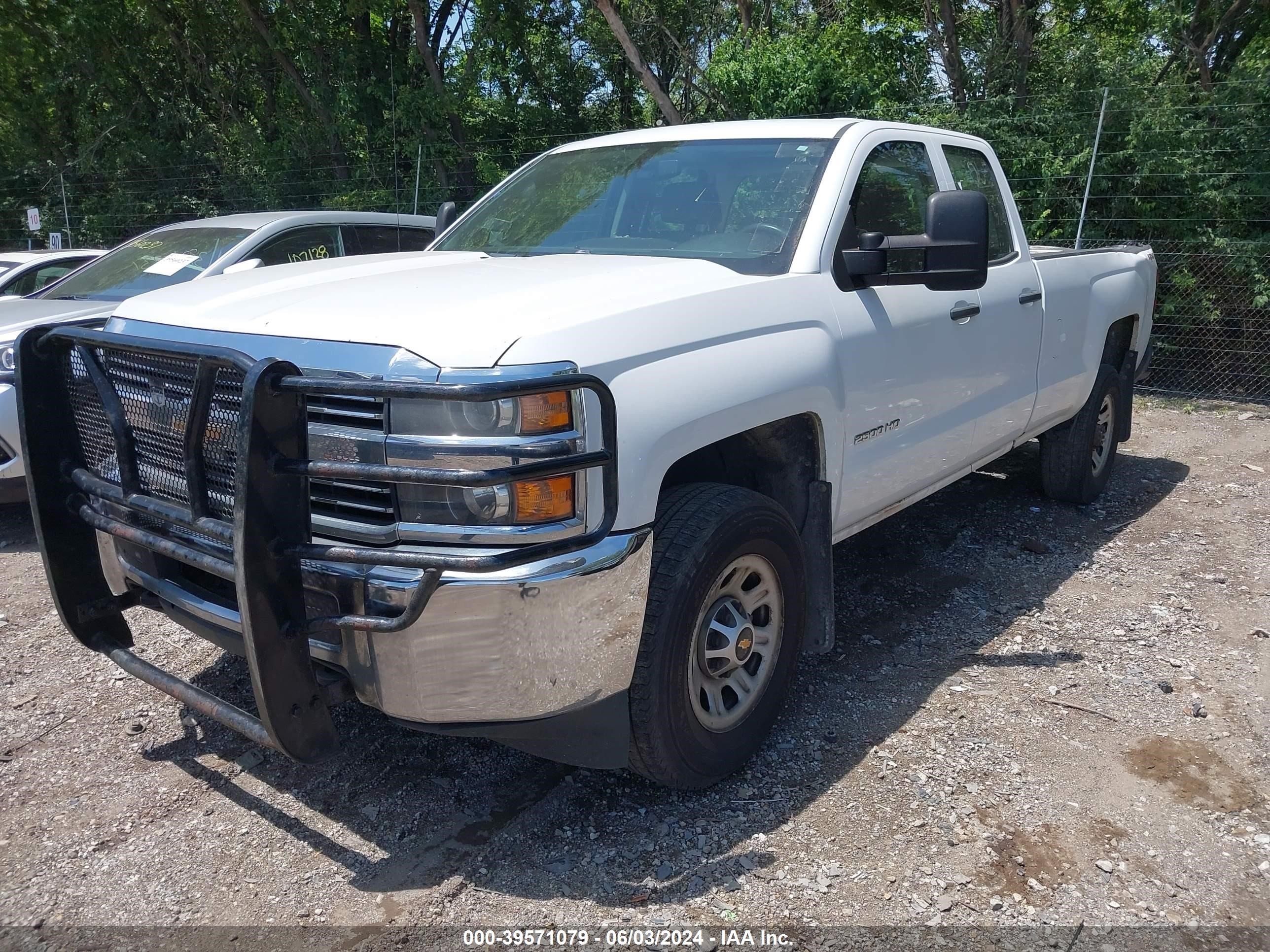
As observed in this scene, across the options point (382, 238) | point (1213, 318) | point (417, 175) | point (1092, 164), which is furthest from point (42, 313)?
point (1213, 318)

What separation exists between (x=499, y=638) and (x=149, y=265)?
554 cm

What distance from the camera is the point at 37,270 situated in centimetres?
853

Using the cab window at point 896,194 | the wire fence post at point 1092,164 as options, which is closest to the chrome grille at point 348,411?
the cab window at point 896,194

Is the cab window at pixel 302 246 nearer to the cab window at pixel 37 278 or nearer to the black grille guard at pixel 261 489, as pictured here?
the cab window at pixel 37 278

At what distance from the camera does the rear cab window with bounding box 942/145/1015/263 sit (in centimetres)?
464

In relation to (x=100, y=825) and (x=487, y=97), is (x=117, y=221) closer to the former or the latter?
(x=487, y=97)

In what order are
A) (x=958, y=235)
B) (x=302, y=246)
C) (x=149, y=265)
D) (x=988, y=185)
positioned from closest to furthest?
(x=958, y=235)
(x=988, y=185)
(x=149, y=265)
(x=302, y=246)

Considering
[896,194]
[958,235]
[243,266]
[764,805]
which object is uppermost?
[896,194]

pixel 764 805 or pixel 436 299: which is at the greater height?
pixel 436 299

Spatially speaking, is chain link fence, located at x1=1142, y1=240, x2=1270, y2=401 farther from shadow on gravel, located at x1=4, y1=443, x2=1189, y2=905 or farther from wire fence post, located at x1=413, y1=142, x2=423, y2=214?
wire fence post, located at x1=413, y1=142, x2=423, y2=214

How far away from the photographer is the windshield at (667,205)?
3.63 metres

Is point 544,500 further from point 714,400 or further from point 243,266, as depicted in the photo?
point 243,266

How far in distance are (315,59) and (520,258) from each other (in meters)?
13.1

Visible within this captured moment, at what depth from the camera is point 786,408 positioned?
313cm
